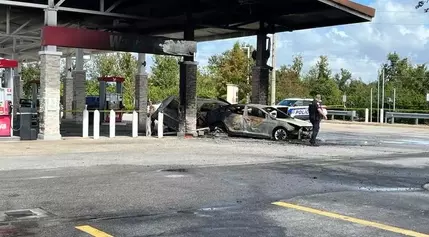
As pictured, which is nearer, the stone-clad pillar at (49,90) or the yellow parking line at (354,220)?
the yellow parking line at (354,220)

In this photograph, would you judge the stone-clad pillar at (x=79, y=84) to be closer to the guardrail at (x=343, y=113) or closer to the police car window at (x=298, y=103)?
the police car window at (x=298, y=103)

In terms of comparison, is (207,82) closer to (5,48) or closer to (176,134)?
(5,48)

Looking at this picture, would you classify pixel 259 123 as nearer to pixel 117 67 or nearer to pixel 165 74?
pixel 165 74

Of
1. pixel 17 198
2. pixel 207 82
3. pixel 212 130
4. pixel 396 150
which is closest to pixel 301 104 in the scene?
pixel 212 130

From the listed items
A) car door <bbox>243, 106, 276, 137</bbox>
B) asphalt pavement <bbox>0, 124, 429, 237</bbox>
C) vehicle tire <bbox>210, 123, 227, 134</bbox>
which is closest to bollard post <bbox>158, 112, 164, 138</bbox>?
vehicle tire <bbox>210, 123, 227, 134</bbox>

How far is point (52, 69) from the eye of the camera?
786 inches

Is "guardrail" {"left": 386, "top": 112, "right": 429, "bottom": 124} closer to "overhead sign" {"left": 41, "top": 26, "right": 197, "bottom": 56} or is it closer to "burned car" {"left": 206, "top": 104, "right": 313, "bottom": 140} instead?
"burned car" {"left": 206, "top": 104, "right": 313, "bottom": 140}

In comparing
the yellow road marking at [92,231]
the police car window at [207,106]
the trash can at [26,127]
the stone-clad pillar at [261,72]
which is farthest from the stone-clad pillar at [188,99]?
the yellow road marking at [92,231]

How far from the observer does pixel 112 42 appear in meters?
21.2

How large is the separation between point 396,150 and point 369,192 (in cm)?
939

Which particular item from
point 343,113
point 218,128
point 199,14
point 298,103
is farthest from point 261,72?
point 343,113

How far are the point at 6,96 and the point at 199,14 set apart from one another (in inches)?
371

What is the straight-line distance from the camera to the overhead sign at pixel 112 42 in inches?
781

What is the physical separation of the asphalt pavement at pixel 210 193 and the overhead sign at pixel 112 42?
5.00 m
